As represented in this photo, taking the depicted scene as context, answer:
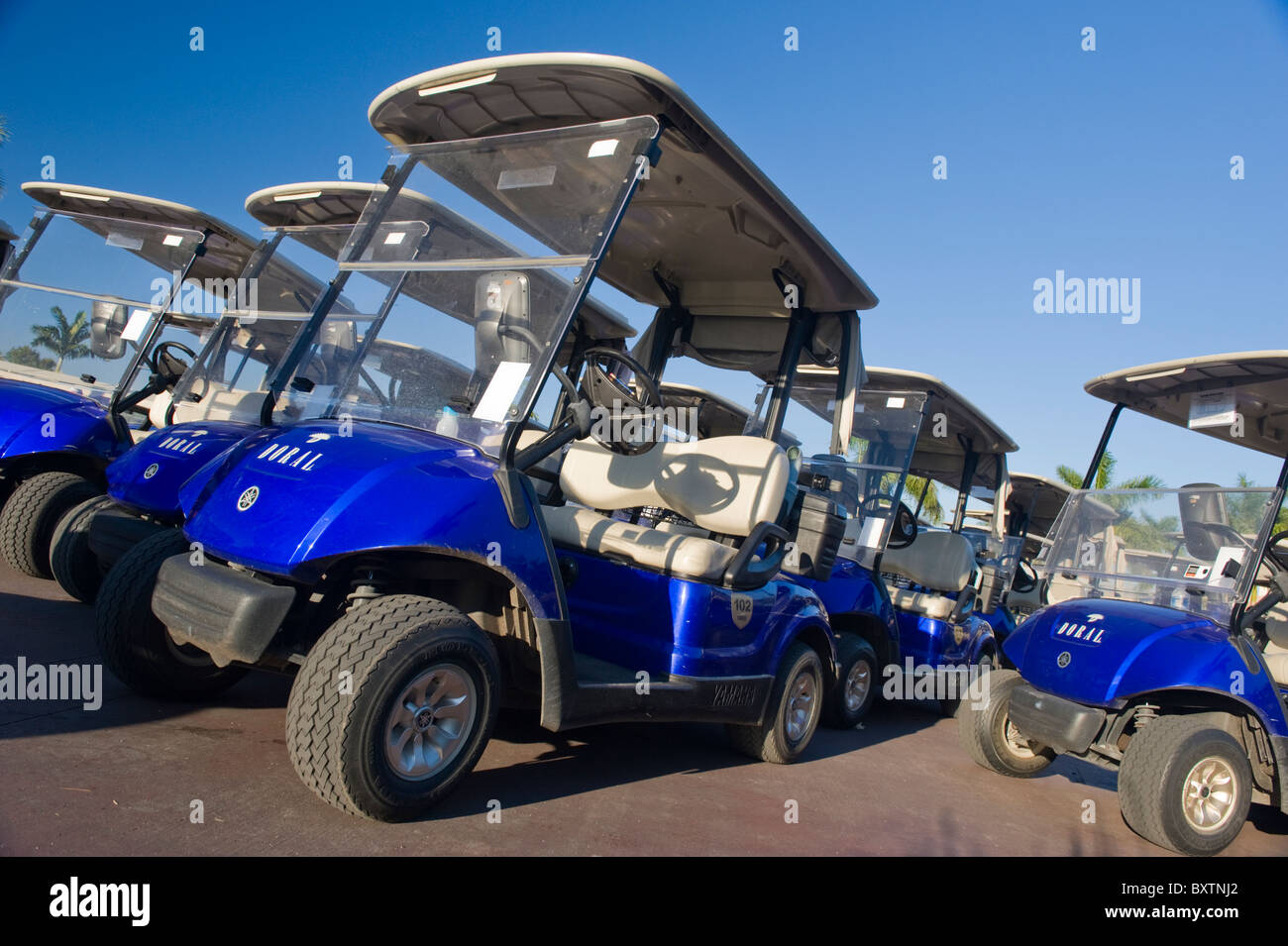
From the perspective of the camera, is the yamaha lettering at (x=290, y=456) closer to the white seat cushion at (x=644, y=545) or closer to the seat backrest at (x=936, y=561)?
the white seat cushion at (x=644, y=545)

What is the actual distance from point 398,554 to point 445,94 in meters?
1.96

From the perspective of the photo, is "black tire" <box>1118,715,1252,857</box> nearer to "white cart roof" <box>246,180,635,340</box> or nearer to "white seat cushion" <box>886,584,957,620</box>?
"white seat cushion" <box>886,584,957,620</box>

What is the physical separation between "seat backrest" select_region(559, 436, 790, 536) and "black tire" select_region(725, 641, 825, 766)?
0.75 metres

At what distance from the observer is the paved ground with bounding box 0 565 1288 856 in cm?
256

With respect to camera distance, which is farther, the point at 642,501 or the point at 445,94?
the point at 642,501

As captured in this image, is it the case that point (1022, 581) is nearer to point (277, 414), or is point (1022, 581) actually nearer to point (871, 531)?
point (871, 531)

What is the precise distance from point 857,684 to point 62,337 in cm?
628

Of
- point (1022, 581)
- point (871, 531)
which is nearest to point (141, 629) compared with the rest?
point (871, 531)

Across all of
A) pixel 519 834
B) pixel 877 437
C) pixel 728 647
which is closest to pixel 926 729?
pixel 877 437

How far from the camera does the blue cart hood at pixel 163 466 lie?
431cm

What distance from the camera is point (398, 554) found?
113 inches

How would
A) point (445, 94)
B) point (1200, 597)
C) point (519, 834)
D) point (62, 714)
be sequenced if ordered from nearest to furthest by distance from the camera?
point (519, 834) → point (62, 714) → point (445, 94) → point (1200, 597)

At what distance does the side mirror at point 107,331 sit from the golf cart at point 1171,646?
6.02m
